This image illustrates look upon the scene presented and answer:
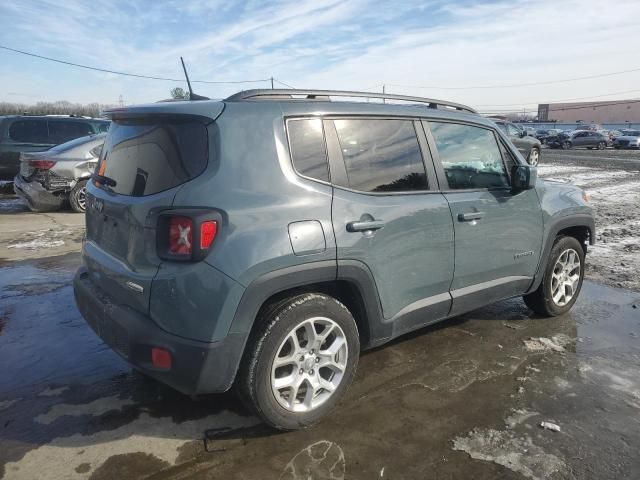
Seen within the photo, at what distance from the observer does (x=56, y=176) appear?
29.6 feet

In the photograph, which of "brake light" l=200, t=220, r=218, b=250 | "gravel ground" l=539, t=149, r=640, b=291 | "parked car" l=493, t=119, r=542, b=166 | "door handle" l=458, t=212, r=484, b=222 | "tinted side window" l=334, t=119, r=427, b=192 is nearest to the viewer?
"brake light" l=200, t=220, r=218, b=250

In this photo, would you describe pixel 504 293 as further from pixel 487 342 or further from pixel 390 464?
pixel 390 464

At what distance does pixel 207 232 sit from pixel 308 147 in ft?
2.68

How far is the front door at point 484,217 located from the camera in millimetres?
3605

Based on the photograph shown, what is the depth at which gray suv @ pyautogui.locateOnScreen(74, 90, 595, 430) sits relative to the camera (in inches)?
98.9

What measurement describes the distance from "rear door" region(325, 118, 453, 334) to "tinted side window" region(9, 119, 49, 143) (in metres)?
10.6

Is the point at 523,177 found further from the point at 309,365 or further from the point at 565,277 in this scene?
the point at 309,365

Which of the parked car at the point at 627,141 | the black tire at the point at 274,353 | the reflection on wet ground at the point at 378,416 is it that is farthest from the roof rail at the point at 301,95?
the parked car at the point at 627,141

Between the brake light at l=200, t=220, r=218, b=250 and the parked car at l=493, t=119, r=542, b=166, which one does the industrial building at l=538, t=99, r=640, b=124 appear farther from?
the brake light at l=200, t=220, r=218, b=250

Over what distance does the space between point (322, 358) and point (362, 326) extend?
1.17 feet

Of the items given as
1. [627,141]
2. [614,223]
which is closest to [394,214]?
[614,223]

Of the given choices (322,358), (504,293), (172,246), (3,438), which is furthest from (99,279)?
(504,293)

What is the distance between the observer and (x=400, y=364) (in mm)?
3781

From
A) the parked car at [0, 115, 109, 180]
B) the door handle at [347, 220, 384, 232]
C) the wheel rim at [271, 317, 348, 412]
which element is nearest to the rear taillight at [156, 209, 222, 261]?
the wheel rim at [271, 317, 348, 412]
